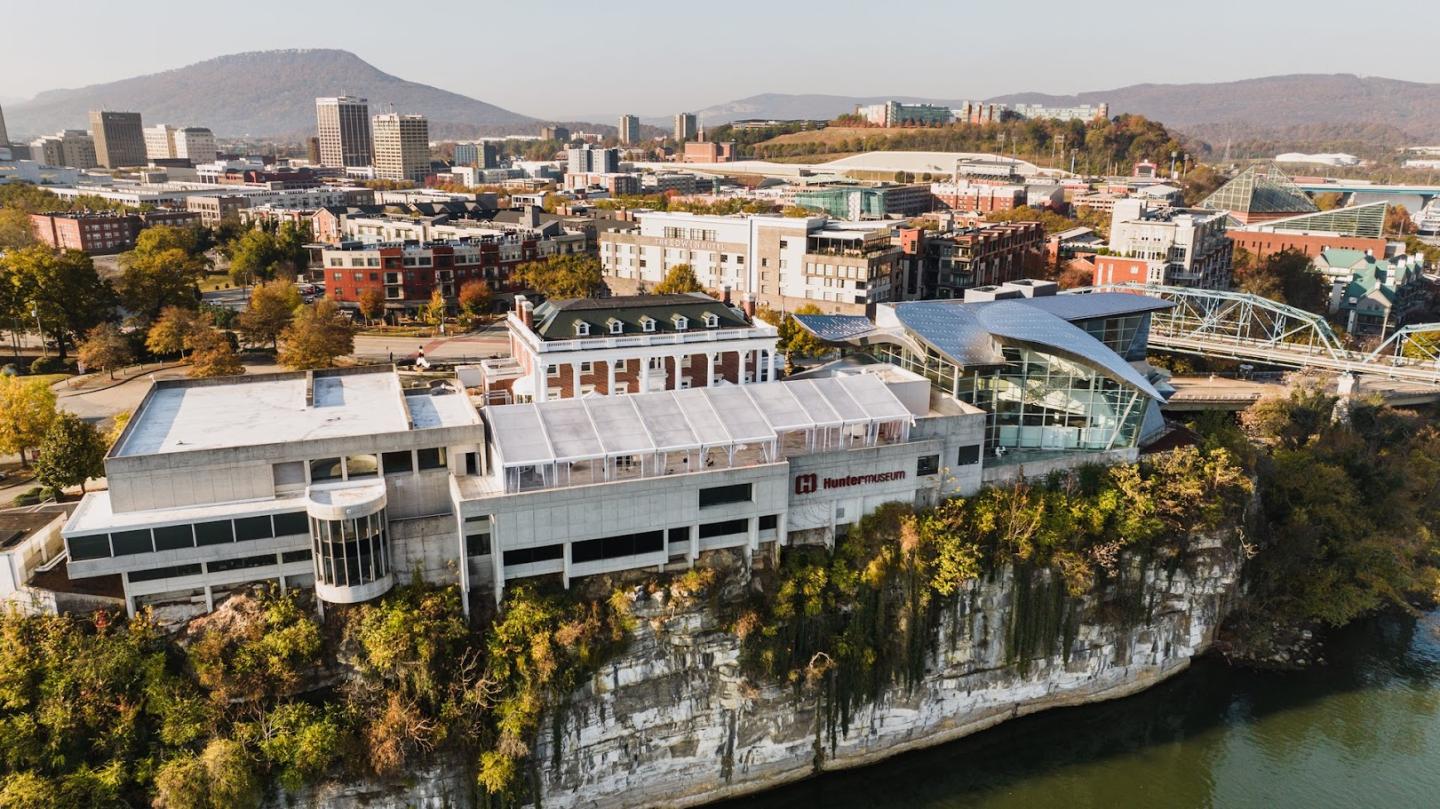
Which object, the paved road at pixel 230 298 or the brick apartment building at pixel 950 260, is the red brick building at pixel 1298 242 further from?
the paved road at pixel 230 298

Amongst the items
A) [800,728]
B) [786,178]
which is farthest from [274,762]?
[786,178]

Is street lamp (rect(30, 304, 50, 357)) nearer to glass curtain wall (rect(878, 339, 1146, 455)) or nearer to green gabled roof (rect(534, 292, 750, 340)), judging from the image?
green gabled roof (rect(534, 292, 750, 340))

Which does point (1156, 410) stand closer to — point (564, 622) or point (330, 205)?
point (564, 622)

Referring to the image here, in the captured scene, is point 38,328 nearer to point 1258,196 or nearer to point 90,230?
point 90,230

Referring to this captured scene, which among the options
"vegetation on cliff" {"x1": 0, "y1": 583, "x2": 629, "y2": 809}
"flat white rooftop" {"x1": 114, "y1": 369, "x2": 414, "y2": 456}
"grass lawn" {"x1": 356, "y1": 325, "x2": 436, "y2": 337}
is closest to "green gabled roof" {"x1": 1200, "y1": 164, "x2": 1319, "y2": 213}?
"grass lawn" {"x1": 356, "y1": 325, "x2": 436, "y2": 337}

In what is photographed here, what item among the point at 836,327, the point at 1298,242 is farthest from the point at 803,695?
the point at 1298,242
